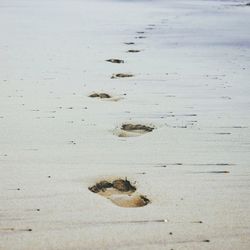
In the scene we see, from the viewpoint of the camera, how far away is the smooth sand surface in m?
2.43

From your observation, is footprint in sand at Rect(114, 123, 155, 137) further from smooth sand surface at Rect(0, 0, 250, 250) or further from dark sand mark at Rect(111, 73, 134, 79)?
dark sand mark at Rect(111, 73, 134, 79)

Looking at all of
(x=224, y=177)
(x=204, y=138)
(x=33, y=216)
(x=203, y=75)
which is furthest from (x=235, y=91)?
(x=33, y=216)

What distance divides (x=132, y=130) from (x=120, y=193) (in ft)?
3.88

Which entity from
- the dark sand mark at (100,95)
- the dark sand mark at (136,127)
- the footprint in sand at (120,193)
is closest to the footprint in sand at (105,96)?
the dark sand mark at (100,95)

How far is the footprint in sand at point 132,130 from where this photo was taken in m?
3.82

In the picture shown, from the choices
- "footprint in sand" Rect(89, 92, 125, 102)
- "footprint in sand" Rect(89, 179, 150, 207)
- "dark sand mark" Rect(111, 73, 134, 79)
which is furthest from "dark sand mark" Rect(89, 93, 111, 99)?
"footprint in sand" Rect(89, 179, 150, 207)

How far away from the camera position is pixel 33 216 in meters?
2.53

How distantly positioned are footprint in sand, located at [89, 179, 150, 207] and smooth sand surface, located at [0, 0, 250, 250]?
5 cm

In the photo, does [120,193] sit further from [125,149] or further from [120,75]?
[120,75]

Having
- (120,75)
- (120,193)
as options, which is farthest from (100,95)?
(120,193)

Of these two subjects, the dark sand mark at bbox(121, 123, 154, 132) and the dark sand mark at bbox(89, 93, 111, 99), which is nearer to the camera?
the dark sand mark at bbox(121, 123, 154, 132)

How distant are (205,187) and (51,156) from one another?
114 centimetres

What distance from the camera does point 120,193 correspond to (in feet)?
9.30

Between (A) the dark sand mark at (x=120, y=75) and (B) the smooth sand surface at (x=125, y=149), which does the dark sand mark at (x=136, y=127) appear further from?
(A) the dark sand mark at (x=120, y=75)
